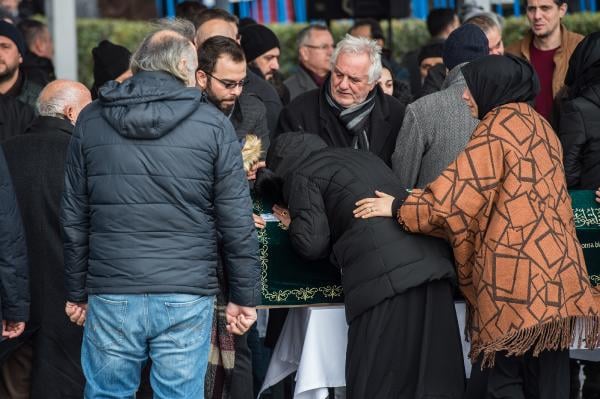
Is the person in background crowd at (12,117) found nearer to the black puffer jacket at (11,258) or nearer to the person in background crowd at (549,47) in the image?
the black puffer jacket at (11,258)

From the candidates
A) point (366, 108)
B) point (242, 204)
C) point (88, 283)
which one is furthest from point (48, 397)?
point (366, 108)

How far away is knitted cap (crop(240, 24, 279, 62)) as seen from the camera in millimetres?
8406

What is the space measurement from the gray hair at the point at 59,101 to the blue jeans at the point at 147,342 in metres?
1.30

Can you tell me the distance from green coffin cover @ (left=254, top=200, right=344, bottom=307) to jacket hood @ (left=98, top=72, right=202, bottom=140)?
108 centimetres

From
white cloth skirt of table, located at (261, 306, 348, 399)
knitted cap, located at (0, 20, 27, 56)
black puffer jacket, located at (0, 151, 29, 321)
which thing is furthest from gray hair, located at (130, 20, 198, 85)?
knitted cap, located at (0, 20, 27, 56)

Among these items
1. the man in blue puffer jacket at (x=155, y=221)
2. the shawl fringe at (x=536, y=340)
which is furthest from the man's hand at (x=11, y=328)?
the shawl fringe at (x=536, y=340)

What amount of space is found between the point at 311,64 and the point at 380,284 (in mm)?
4490

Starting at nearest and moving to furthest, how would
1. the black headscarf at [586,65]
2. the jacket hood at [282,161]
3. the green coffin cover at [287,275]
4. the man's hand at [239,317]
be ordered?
the man's hand at [239,317] < the jacket hood at [282,161] < the green coffin cover at [287,275] < the black headscarf at [586,65]

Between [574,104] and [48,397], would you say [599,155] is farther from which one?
[48,397]

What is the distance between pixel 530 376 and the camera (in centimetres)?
535

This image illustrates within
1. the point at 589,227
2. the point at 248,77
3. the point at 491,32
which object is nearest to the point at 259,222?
the point at 589,227

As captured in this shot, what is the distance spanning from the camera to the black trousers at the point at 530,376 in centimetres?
527

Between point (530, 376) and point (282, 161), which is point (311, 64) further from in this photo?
point (530, 376)

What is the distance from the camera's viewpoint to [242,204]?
4.70 metres
